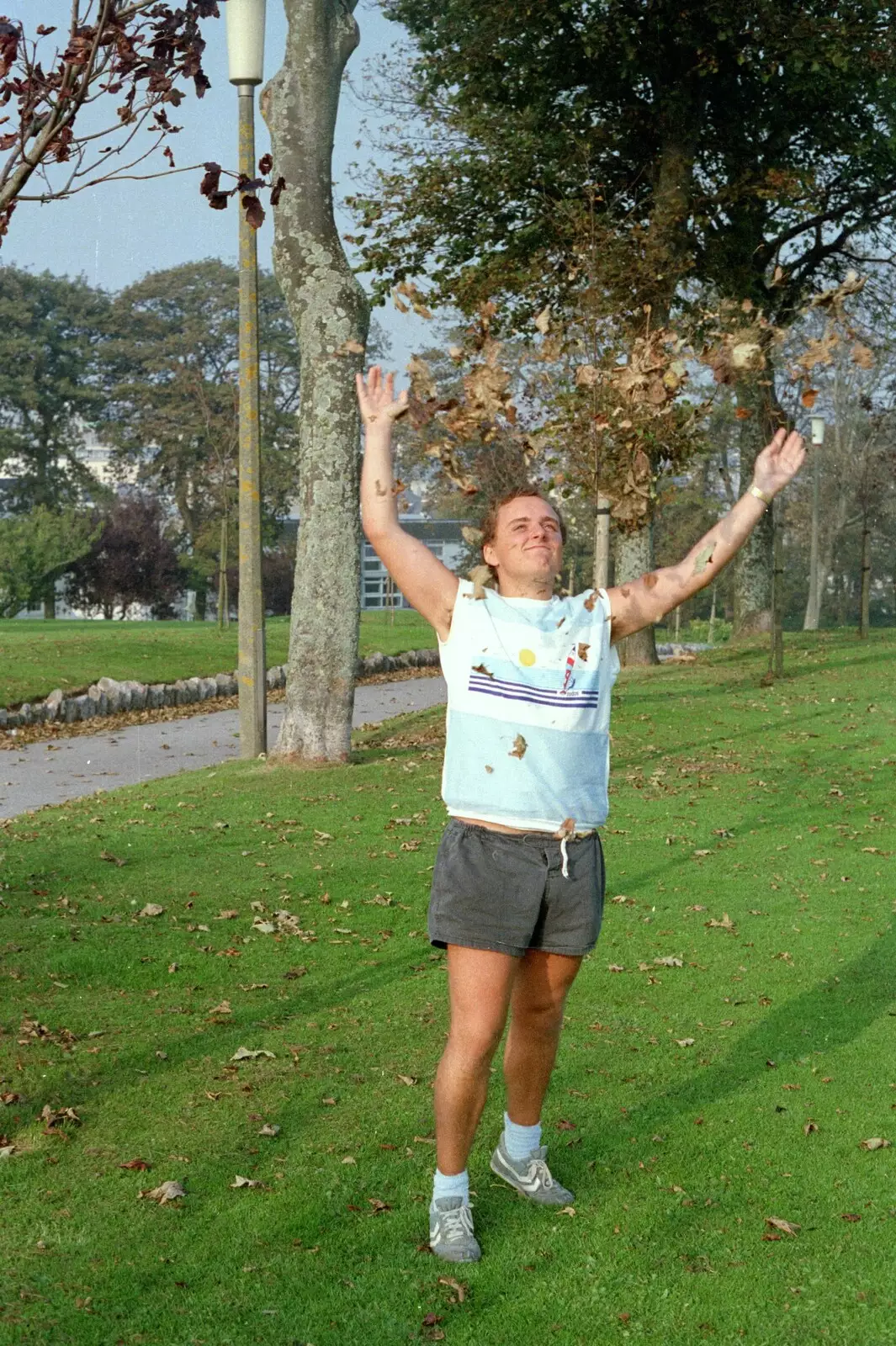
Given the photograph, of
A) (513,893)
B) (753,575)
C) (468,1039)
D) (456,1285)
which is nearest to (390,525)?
(513,893)

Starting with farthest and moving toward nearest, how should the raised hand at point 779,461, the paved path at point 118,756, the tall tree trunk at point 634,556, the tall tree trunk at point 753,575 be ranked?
the tall tree trunk at point 753,575 → the tall tree trunk at point 634,556 → the paved path at point 118,756 → the raised hand at point 779,461

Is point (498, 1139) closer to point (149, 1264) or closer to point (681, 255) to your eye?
point (149, 1264)

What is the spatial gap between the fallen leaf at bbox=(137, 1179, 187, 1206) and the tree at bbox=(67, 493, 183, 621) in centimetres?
4778

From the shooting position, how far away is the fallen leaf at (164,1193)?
4664mm

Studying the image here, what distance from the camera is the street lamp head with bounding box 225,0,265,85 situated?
43.8 feet

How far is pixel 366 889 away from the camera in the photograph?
368 inches

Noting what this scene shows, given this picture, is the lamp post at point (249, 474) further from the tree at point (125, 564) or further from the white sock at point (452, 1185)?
the tree at point (125, 564)

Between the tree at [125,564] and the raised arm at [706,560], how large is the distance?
48136mm

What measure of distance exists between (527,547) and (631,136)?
21.0 m

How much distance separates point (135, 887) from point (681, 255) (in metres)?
14.9

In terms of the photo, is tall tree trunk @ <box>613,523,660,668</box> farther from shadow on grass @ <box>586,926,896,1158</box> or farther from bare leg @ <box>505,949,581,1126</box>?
bare leg @ <box>505,949,581,1126</box>

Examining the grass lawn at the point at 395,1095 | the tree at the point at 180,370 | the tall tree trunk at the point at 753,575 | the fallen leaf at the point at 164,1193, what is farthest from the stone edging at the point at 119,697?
the tree at the point at 180,370

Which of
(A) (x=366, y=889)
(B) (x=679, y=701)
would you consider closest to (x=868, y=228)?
(B) (x=679, y=701)

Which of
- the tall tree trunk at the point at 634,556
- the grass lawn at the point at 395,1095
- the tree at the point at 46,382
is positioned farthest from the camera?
the tree at the point at 46,382
